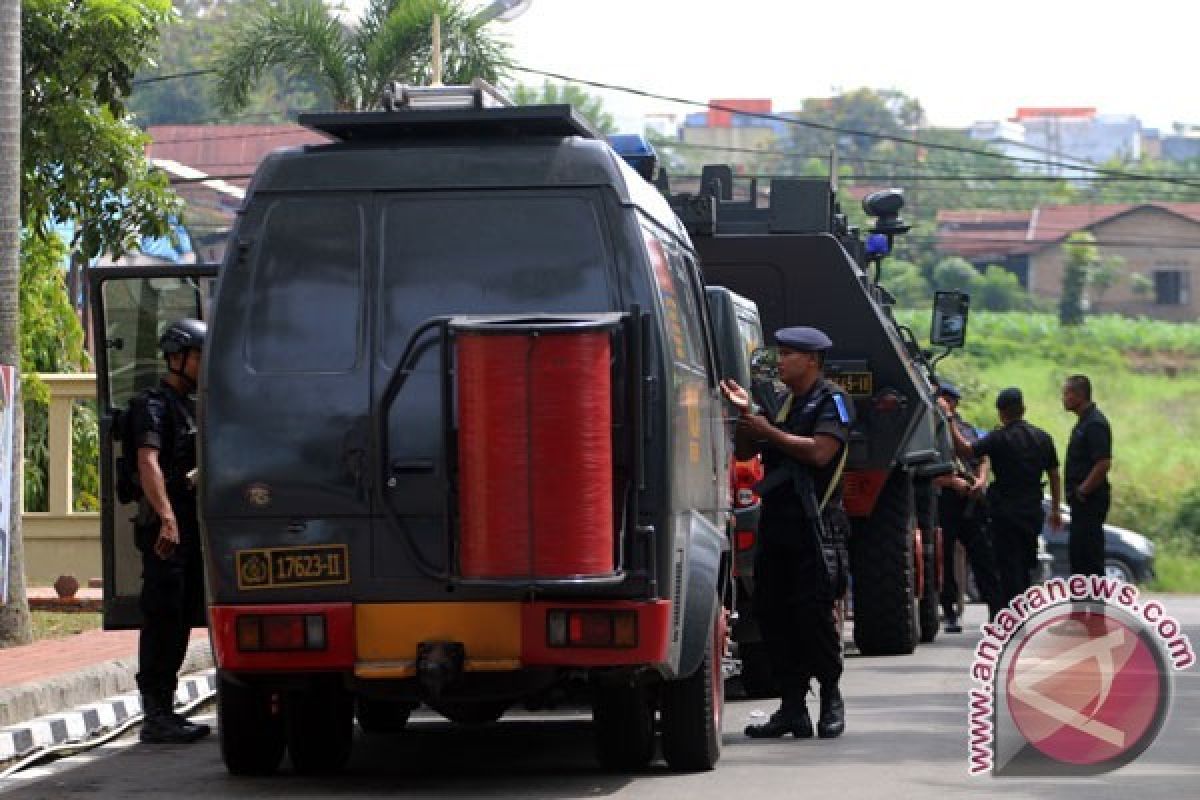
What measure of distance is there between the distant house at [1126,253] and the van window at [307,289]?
3442 inches

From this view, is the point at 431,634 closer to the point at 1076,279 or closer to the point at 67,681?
the point at 67,681

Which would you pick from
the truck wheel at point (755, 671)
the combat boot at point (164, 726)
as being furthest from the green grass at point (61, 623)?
the combat boot at point (164, 726)

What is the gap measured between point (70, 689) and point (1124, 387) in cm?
6291

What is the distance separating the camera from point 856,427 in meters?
17.1

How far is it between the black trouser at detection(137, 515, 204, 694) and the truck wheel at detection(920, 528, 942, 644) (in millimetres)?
8302

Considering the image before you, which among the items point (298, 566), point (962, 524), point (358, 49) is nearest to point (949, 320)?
point (962, 524)

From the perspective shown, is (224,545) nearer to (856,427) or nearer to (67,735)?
(67,735)

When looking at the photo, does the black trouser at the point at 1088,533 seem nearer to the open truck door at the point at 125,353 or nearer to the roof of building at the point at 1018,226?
the open truck door at the point at 125,353

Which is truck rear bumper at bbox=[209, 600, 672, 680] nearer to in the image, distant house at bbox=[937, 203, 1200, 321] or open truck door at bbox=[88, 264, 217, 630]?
open truck door at bbox=[88, 264, 217, 630]

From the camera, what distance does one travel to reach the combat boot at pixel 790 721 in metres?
11.8

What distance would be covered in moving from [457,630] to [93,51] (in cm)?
1013

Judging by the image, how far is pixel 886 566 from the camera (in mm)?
17312

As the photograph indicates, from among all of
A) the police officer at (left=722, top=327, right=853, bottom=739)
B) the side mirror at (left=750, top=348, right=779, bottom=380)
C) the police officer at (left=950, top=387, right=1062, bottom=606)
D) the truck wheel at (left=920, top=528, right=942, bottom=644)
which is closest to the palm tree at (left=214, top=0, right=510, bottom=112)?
the truck wheel at (left=920, top=528, right=942, bottom=644)

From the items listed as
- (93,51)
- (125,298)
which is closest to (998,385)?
(93,51)
